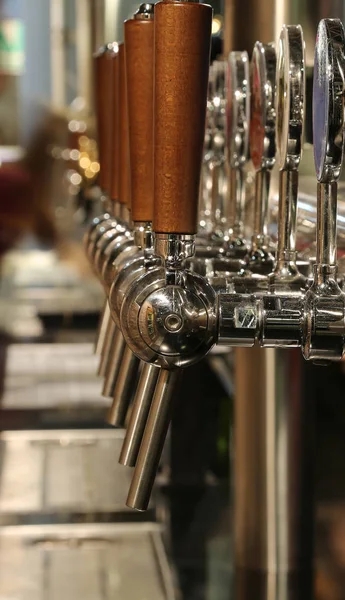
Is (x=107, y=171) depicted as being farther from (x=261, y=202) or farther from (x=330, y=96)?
(x=330, y=96)

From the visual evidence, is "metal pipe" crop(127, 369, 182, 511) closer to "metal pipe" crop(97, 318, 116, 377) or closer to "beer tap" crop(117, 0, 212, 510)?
"beer tap" crop(117, 0, 212, 510)

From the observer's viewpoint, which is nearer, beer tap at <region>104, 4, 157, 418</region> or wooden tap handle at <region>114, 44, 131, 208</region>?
beer tap at <region>104, 4, 157, 418</region>

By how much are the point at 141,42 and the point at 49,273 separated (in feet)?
7.68

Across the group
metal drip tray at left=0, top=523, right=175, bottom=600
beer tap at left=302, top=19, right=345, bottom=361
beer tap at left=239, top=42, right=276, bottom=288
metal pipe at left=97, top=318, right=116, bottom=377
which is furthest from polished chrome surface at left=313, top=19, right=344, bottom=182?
metal drip tray at left=0, top=523, right=175, bottom=600

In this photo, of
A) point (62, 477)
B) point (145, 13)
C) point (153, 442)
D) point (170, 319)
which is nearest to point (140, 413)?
point (153, 442)

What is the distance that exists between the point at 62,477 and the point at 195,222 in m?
1.00

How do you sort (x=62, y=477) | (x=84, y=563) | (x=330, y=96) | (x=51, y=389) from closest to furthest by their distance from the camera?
(x=330, y=96), (x=84, y=563), (x=62, y=477), (x=51, y=389)

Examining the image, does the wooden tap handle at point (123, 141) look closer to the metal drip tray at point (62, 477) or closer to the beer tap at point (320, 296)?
the beer tap at point (320, 296)

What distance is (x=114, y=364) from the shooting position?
2.66 ft

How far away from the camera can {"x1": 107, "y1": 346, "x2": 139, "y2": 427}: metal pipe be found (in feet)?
2.43

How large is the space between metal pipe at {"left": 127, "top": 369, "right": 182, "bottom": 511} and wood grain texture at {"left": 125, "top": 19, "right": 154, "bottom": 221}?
11 centimetres

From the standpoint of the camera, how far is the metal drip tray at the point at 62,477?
52.5 inches

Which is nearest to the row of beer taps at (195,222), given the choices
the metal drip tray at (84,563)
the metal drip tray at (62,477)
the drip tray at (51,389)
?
the metal drip tray at (84,563)

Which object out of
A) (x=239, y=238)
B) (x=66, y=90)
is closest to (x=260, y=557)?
(x=239, y=238)
